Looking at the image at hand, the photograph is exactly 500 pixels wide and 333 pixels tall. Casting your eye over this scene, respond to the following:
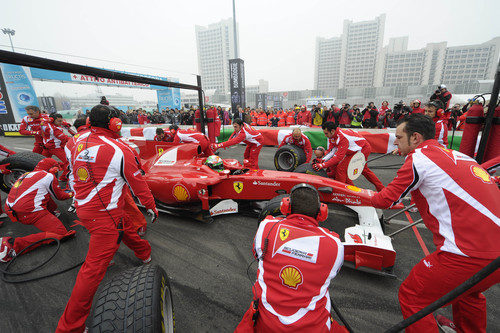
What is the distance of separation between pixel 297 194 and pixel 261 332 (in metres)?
0.84

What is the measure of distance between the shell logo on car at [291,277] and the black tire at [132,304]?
86 cm

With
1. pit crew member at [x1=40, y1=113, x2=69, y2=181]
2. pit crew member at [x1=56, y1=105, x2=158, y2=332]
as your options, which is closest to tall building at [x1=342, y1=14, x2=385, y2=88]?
pit crew member at [x1=40, y1=113, x2=69, y2=181]

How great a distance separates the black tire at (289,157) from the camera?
5328 millimetres

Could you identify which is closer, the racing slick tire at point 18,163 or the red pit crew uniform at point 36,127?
the racing slick tire at point 18,163

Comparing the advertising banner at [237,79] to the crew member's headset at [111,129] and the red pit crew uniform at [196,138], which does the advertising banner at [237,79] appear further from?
the crew member's headset at [111,129]

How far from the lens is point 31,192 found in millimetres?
2994

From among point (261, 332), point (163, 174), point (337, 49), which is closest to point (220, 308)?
point (261, 332)

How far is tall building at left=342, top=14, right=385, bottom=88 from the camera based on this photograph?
8200 centimetres

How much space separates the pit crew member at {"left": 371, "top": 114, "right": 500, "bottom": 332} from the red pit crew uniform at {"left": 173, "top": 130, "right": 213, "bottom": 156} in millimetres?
3725

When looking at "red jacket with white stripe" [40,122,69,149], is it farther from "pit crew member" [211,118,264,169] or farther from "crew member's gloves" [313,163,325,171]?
"crew member's gloves" [313,163,325,171]

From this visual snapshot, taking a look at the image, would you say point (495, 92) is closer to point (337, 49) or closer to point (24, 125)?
point (24, 125)

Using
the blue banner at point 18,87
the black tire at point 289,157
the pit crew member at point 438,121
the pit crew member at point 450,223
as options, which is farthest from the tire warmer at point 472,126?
the blue banner at point 18,87

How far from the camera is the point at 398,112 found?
32.5 feet

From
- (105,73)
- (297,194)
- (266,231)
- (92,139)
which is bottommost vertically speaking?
(266,231)
